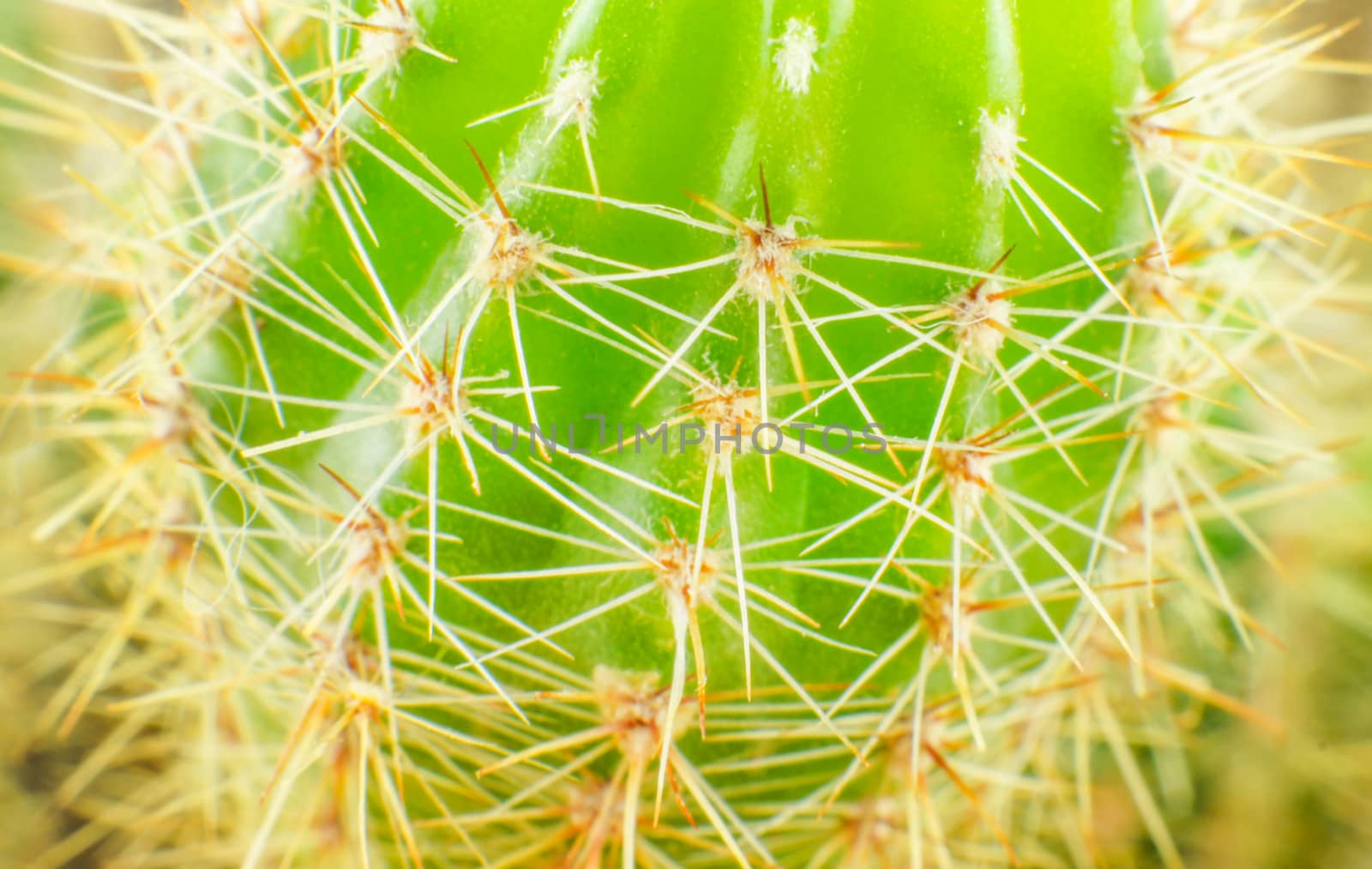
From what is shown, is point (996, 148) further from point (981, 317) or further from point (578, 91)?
point (578, 91)

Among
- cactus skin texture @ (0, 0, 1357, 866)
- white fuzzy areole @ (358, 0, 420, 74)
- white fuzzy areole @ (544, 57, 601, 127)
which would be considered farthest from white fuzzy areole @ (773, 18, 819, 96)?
white fuzzy areole @ (358, 0, 420, 74)

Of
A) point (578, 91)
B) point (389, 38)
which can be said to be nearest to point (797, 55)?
point (578, 91)

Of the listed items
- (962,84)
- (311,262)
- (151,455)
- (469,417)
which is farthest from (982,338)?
(151,455)

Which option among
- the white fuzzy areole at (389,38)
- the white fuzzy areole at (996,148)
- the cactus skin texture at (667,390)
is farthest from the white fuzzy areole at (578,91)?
the white fuzzy areole at (996,148)

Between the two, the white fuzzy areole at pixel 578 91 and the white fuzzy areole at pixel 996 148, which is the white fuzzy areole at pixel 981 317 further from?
the white fuzzy areole at pixel 578 91

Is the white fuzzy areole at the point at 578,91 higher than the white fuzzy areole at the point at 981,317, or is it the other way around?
the white fuzzy areole at the point at 578,91

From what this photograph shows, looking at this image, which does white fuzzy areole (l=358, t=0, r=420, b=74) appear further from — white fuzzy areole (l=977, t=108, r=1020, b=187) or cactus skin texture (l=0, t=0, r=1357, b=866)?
white fuzzy areole (l=977, t=108, r=1020, b=187)

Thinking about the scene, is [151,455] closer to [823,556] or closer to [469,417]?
[469,417]
